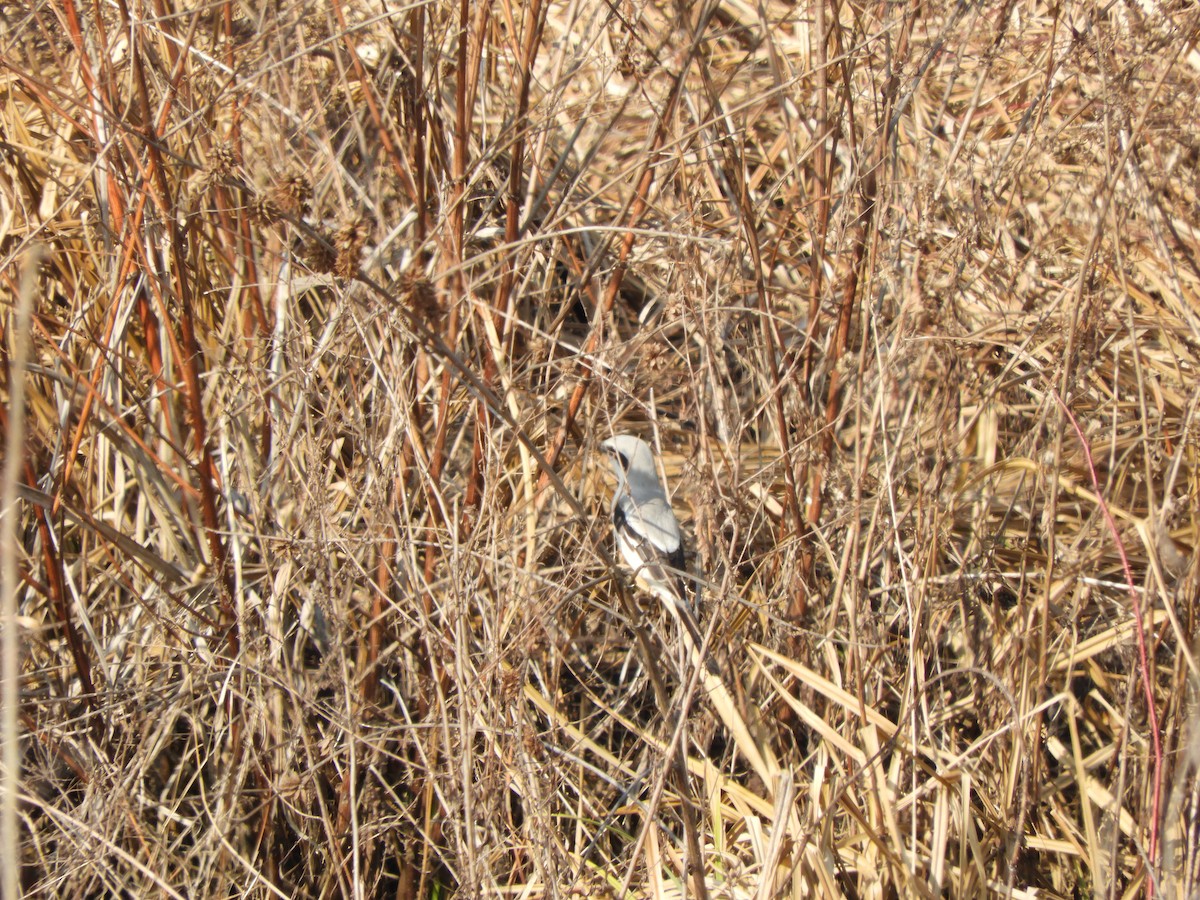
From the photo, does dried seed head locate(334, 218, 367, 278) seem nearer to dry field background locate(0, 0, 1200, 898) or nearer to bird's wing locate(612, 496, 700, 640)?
dry field background locate(0, 0, 1200, 898)

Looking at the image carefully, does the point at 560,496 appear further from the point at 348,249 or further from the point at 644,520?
the point at 348,249

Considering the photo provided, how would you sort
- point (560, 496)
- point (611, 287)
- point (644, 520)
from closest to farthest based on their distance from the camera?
point (560, 496)
point (611, 287)
point (644, 520)

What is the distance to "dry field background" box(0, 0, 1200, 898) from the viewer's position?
1981 mm

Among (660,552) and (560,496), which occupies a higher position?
(560,496)

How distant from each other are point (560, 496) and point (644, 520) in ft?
1.13

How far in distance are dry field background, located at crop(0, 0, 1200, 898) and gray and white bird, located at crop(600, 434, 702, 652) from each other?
11 centimetres

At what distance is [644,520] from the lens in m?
2.37

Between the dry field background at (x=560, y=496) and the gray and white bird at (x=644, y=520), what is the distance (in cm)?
11

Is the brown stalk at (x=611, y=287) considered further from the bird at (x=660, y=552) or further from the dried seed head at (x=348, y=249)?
the dried seed head at (x=348, y=249)

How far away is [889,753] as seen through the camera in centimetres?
213

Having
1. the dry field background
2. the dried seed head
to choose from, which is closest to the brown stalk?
the dry field background

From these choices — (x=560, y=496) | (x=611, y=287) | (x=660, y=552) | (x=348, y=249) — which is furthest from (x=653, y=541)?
(x=348, y=249)

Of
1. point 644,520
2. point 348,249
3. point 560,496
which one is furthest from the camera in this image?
point 644,520

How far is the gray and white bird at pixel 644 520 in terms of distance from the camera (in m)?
2.25
